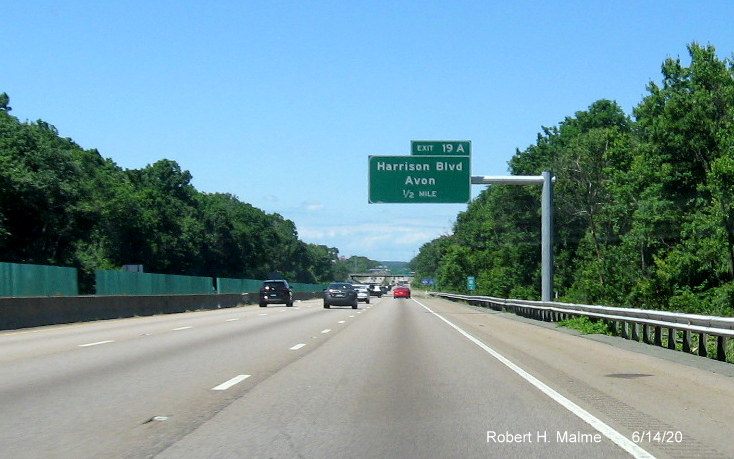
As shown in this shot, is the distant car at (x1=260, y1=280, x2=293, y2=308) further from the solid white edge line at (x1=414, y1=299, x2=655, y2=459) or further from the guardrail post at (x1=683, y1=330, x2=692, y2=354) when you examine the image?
the solid white edge line at (x1=414, y1=299, x2=655, y2=459)

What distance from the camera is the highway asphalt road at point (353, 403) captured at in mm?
8398

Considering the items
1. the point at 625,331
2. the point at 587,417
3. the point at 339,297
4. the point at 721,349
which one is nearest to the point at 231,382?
the point at 587,417

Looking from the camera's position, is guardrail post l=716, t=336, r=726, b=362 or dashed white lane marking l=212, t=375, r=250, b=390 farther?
guardrail post l=716, t=336, r=726, b=362

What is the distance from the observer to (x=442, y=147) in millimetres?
41688

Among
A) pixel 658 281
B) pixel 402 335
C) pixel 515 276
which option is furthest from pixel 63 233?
pixel 402 335

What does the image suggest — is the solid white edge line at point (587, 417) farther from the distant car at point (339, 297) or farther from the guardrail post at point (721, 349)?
the distant car at point (339, 297)

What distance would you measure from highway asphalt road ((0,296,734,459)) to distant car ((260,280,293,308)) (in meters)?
39.8

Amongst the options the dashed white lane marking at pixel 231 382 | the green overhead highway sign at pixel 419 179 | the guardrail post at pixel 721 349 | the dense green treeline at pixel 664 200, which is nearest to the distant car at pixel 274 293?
the dense green treeline at pixel 664 200

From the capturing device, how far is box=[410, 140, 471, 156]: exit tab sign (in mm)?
41562

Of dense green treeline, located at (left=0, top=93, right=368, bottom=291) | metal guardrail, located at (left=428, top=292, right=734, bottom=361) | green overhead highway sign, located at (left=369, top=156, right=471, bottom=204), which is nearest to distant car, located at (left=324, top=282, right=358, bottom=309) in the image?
green overhead highway sign, located at (left=369, top=156, right=471, bottom=204)

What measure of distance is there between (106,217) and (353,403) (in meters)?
101

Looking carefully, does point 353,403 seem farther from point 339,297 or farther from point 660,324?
point 339,297

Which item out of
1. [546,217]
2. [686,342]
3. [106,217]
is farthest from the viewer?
[106,217]

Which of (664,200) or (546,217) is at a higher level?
(664,200)
